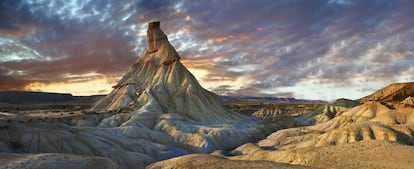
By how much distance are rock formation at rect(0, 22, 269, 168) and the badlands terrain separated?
0.17m

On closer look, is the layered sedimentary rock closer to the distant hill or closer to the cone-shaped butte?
the cone-shaped butte

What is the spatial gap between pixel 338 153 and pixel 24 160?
90.9ft

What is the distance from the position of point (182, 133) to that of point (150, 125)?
29.6 ft

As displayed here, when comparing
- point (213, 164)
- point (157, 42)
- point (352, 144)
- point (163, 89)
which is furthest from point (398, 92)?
point (213, 164)

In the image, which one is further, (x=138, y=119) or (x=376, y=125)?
(x=138, y=119)

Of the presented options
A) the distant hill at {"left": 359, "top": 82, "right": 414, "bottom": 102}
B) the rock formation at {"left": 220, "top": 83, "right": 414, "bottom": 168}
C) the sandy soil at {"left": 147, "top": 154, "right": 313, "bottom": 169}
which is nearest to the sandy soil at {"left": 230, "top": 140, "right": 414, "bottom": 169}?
the rock formation at {"left": 220, "top": 83, "right": 414, "bottom": 168}

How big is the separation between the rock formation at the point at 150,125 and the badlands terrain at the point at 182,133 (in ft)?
0.55

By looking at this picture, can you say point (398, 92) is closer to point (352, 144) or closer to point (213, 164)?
point (352, 144)

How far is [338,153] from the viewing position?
127ft

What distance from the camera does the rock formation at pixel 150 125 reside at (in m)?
51.3

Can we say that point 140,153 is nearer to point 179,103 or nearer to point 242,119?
point 179,103

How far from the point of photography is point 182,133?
262ft

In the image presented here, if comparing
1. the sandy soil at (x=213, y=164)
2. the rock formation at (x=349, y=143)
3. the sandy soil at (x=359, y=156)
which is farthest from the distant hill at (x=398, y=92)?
the sandy soil at (x=213, y=164)

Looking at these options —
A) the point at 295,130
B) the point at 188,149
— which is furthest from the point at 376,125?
the point at 188,149
